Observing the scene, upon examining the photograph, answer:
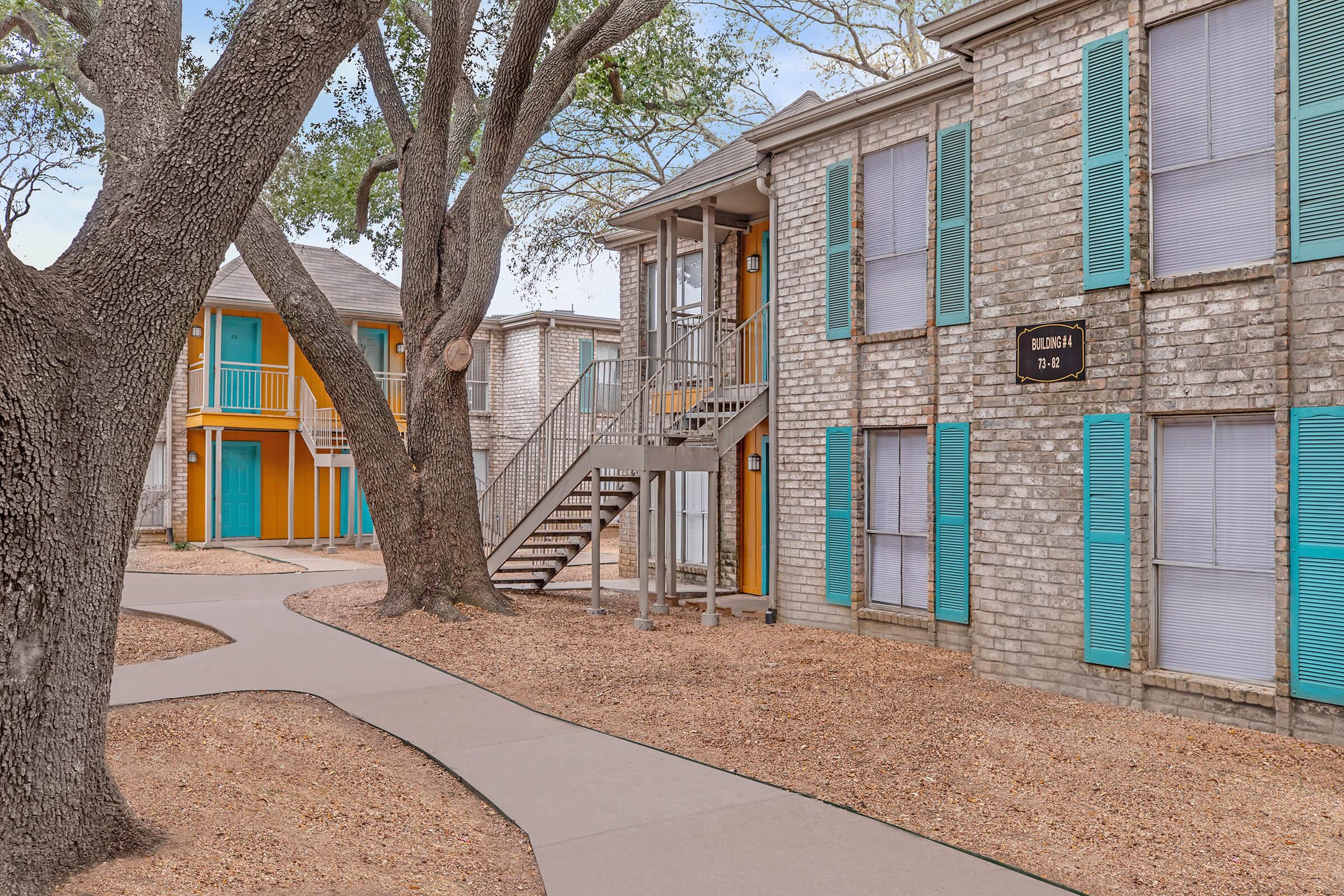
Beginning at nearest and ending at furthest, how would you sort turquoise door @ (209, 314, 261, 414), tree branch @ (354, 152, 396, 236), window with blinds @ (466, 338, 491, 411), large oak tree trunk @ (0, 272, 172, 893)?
large oak tree trunk @ (0, 272, 172, 893), tree branch @ (354, 152, 396, 236), turquoise door @ (209, 314, 261, 414), window with blinds @ (466, 338, 491, 411)

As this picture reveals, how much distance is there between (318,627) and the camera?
10.8 meters

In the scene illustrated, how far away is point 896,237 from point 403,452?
5.96 m

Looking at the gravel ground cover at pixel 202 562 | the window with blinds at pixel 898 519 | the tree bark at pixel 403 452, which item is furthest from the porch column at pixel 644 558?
the gravel ground cover at pixel 202 562

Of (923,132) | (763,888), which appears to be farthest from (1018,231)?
(763,888)

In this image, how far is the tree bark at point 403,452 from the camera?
10.9 metres

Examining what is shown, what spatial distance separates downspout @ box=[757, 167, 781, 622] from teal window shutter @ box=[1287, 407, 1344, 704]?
576cm

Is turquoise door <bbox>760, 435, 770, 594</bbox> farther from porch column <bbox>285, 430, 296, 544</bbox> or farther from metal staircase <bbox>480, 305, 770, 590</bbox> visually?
porch column <bbox>285, 430, 296, 544</bbox>

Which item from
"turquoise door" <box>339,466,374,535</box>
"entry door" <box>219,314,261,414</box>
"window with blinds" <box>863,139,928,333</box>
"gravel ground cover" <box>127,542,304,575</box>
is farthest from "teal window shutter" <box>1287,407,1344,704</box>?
"turquoise door" <box>339,466,374,535</box>

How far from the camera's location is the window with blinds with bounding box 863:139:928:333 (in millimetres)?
10289

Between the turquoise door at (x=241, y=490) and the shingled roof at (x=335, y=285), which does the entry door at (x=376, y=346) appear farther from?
the turquoise door at (x=241, y=490)

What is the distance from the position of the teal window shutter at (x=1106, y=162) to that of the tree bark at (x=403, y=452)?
22.6 feet

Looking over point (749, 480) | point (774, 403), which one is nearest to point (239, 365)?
point (749, 480)

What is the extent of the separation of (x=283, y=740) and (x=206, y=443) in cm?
1599

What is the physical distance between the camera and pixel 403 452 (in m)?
11.4
